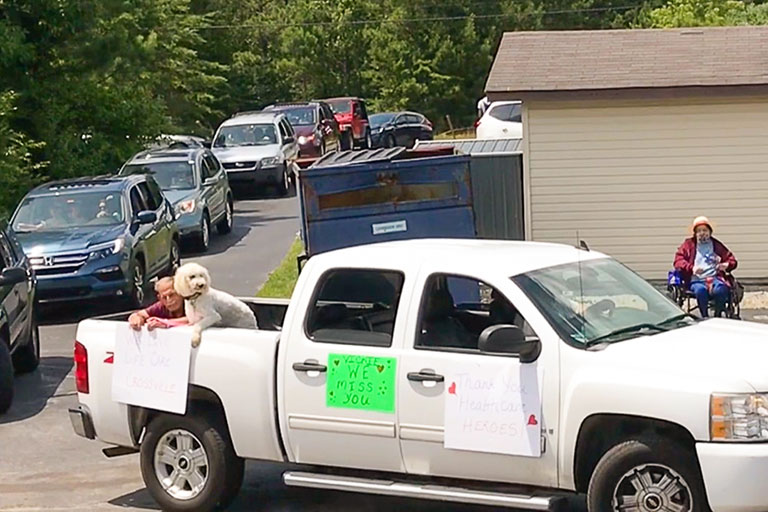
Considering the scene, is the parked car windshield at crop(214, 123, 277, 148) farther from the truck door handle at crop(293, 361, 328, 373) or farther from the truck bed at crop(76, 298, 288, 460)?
the truck door handle at crop(293, 361, 328, 373)

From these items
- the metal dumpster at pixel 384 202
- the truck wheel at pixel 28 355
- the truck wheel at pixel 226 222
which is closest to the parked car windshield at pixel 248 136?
the truck wheel at pixel 226 222

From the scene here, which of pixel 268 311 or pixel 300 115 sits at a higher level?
pixel 268 311

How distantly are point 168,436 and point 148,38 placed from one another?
27356mm

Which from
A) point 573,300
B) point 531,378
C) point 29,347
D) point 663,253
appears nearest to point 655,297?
point 573,300

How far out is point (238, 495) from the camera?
8.68m

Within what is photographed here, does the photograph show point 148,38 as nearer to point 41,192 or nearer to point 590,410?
point 41,192

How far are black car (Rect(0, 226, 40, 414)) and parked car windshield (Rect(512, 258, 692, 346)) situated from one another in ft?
18.7

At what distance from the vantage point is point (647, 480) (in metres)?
6.89

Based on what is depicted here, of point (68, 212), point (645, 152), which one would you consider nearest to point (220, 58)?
point (68, 212)

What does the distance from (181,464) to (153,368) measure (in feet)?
2.03

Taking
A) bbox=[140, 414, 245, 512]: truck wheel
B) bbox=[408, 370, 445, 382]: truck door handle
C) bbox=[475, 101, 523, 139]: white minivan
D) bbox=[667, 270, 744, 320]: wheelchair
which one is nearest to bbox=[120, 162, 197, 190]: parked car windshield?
bbox=[475, 101, 523, 139]: white minivan

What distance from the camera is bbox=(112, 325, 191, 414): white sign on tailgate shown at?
8.17 m

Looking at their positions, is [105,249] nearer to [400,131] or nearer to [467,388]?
[467,388]

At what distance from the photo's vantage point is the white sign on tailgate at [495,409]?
7.08 metres
